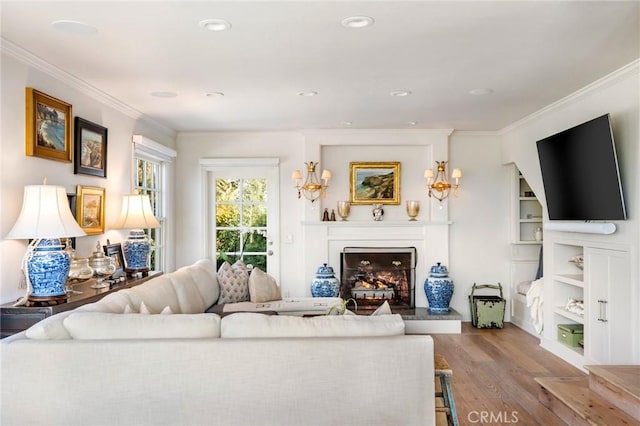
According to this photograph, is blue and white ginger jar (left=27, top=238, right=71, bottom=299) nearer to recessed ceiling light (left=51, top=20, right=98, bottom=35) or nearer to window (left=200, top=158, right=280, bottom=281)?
recessed ceiling light (left=51, top=20, right=98, bottom=35)

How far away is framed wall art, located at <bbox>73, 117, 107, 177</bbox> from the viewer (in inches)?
154

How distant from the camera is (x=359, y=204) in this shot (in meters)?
6.33

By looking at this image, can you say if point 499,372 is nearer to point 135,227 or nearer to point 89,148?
point 135,227

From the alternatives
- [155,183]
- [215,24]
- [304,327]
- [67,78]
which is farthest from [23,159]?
[155,183]

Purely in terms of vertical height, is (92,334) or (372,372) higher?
(92,334)

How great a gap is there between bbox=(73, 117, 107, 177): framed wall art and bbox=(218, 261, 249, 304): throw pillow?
1446 millimetres

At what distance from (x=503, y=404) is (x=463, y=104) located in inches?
107

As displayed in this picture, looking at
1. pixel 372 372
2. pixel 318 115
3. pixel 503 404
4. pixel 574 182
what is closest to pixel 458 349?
pixel 503 404

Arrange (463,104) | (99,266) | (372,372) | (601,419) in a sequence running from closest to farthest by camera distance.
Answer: (372,372)
(601,419)
(99,266)
(463,104)

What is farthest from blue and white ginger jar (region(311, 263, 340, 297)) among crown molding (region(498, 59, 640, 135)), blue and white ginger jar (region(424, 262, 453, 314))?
crown molding (region(498, 59, 640, 135))

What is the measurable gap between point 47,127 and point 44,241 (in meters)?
0.95

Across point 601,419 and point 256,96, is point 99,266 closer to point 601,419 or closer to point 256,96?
point 256,96

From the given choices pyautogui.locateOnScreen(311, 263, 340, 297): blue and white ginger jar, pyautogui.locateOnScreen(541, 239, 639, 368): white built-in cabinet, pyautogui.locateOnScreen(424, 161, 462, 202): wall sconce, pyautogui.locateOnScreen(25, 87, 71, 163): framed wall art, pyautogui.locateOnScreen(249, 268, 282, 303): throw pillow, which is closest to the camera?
pyautogui.locateOnScreen(25, 87, 71, 163): framed wall art

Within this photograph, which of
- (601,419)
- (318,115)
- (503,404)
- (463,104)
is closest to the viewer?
(601,419)
